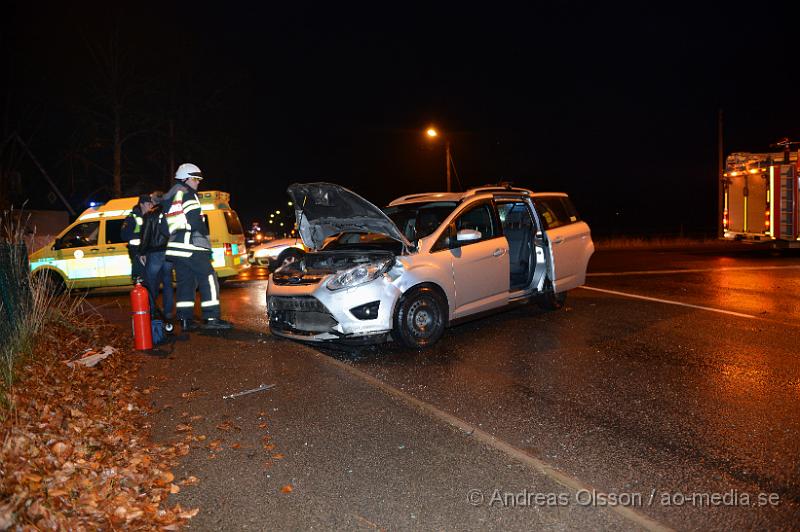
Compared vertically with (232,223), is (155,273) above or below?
below

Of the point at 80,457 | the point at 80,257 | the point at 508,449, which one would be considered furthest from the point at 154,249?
the point at 80,257

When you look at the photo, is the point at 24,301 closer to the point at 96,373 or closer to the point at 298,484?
the point at 96,373

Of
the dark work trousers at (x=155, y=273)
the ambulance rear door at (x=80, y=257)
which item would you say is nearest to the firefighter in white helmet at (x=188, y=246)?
the dark work trousers at (x=155, y=273)

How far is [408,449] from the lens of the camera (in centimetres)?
427

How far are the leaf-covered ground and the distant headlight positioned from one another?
2.19m

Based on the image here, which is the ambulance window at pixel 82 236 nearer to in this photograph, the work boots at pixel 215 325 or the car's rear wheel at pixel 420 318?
the work boots at pixel 215 325

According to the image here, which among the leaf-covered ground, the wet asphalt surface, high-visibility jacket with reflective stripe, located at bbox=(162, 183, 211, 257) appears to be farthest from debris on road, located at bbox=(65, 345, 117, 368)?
high-visibility jacket with reflective stripe, located at bbox=(162, 183, 211, 257)

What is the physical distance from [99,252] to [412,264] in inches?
325

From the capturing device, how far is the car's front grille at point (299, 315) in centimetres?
665

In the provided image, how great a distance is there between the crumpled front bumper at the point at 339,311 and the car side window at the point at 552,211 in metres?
3.12

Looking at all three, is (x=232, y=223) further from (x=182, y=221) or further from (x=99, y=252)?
(x=182, y=221)

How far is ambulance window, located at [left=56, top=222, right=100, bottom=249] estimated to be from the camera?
41.1 ft

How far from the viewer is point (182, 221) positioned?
305 inches

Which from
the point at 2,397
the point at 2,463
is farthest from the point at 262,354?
the point at 2,463
